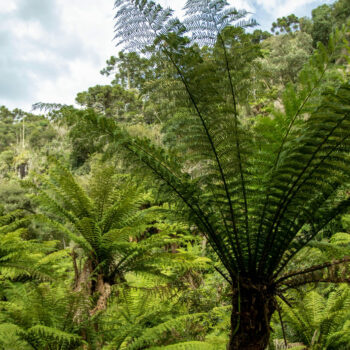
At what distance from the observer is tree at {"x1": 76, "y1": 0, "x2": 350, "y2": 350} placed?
1.20 metres

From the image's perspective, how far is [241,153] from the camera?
1.37m

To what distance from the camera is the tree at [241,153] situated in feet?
3.95

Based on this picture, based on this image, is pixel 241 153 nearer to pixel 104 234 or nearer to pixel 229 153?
pixel 229 153

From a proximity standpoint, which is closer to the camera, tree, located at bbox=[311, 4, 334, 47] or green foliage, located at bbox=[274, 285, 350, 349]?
green foliage, located at bbox=[274, 285, 350, 349]

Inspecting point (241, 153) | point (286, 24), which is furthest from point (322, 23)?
point (241, 153)

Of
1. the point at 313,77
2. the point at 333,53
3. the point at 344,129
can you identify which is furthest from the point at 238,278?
the point at 333,53

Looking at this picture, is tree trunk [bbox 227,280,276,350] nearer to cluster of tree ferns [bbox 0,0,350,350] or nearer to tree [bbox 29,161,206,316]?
cluster of tree ferns [bbox 0,0,350,350]

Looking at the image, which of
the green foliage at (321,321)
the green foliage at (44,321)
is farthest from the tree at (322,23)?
the green foliage at (44,321)

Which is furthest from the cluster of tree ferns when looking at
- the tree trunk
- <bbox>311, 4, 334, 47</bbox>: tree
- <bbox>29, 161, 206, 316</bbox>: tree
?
<bbox>311, 4, 334, 47</bbox>: tree

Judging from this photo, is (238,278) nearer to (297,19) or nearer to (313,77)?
(313,77)

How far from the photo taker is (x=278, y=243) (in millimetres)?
1447

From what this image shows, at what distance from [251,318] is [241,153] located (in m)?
0.79

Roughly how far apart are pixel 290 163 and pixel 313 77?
39 cm

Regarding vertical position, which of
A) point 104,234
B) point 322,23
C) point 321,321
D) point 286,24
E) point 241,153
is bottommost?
point 321,321
